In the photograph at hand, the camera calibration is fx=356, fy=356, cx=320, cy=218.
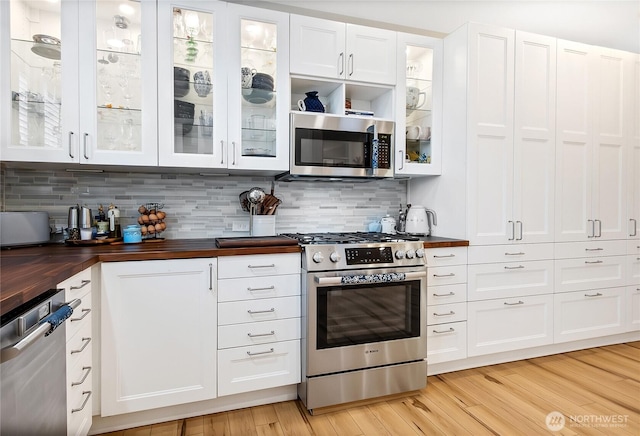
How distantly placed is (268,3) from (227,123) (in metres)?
1.08

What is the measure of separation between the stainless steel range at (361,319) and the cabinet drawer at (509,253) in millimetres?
529

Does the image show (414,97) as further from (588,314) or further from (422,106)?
(588,314)

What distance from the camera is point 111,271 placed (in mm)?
1793

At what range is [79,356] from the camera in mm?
1567

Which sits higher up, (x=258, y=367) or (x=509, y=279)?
(x=509, y=279)

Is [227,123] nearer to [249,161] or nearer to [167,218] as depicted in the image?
[249,161]

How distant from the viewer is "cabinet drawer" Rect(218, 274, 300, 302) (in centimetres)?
199

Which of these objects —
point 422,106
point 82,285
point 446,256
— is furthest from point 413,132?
point 82,285

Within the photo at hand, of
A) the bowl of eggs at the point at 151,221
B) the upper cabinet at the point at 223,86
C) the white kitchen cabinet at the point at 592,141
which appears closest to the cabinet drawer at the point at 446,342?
the white kitchen cabinet at the point at 592,141

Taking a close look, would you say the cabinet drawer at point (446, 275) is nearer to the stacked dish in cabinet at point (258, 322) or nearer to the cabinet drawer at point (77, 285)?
the stacked dish in cabinet at point (258, 322)

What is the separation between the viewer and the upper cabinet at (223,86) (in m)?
2.16

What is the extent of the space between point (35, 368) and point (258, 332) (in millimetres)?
1086

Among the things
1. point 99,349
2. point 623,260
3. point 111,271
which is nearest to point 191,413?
point 99,349

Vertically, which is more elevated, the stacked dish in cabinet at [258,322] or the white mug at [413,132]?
the white mug at [413,132]
